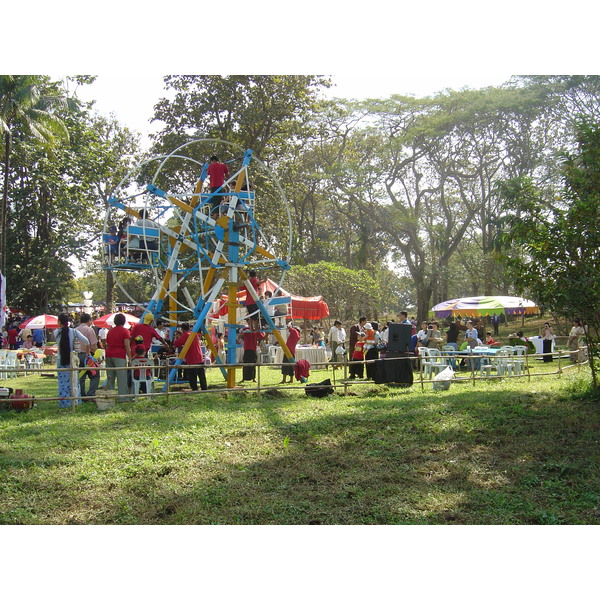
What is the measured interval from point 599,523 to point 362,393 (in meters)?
6.36

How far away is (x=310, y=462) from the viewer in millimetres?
7168

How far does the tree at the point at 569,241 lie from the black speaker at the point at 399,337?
2.76 metres

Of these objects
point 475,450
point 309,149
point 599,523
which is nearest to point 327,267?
point 309,149

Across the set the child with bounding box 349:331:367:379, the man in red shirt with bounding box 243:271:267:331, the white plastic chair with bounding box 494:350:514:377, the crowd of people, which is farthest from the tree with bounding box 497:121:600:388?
the man in red shirt with bounding box 243:271:267:331

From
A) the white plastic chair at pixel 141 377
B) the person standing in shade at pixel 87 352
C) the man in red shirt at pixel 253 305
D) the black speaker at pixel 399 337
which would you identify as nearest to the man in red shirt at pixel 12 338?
the man in red shirt at pixel 253 305

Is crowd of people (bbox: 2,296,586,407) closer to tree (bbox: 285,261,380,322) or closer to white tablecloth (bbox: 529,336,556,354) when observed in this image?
white tablecloth (bbox: 529,336,556,354)

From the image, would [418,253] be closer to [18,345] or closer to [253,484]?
[18,345]

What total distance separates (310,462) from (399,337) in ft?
17.4

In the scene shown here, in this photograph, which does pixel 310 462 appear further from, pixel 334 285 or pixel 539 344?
pixel 334 285

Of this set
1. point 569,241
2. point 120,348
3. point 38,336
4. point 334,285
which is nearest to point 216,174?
point 120,348

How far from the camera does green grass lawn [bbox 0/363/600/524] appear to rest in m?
5.75

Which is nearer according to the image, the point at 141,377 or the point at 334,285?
the point at 141,377

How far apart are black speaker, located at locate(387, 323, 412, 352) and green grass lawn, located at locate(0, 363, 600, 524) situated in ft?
5.68

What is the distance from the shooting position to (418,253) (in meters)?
36.2
